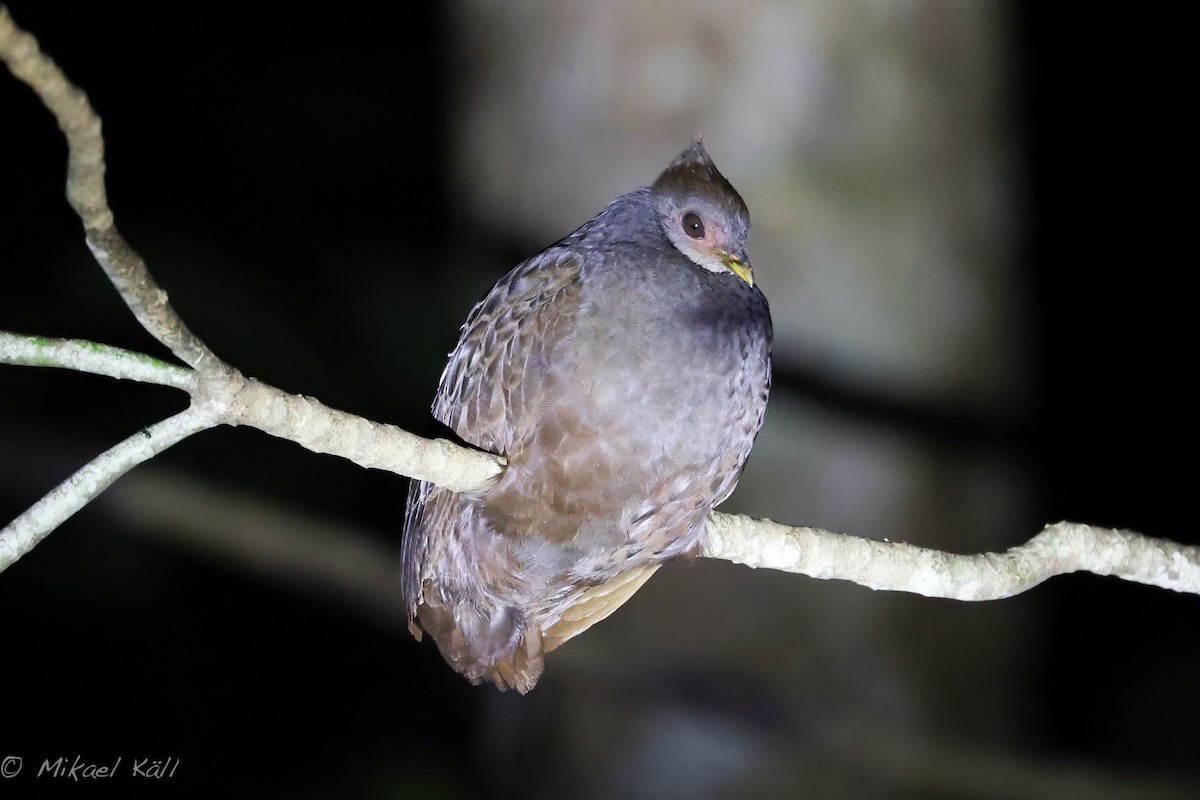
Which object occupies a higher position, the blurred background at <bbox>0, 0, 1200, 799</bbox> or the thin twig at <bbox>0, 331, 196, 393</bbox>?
the blurred background at <bbox>0, 0, 1200, 799</bbox>

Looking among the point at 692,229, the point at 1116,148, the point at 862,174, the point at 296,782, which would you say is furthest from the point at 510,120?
the point at 1116,148

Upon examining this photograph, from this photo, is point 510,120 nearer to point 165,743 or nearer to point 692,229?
point 692,229

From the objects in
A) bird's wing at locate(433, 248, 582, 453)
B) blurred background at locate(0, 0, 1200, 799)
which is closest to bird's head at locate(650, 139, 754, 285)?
bird's wing at locate(433, 248, 582, 453)

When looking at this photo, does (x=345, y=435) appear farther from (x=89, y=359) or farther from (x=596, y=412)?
(x=596, y=412)

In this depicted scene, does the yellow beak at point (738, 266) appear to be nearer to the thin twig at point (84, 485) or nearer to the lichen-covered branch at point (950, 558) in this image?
the lichen-covered branch at point (950, 558)

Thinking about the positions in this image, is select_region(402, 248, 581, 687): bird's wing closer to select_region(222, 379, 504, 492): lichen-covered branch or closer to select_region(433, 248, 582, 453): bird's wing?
select_region(433, 248, 582, 453): bird's wing
